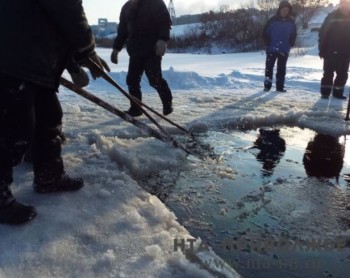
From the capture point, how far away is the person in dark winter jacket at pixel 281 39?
24.2 ft

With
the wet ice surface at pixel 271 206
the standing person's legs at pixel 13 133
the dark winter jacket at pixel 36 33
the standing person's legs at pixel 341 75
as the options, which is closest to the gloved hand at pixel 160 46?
the wet ice surface at pixel 271 206

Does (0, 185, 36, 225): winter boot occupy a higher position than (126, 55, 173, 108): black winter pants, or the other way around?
(126, 55, 173, 108): black winter pants

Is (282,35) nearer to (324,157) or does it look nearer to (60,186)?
(324,157)

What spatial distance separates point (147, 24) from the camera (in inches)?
180

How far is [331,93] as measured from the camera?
730cm

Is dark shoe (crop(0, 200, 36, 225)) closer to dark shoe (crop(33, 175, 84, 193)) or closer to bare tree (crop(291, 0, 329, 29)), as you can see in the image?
dark shoe (crop(33, 175, 84, 193))

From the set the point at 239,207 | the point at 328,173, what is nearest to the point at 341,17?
the point at 328,173

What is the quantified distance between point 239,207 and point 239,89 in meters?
5.29

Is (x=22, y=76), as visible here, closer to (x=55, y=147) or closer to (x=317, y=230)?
(x=55, y=147)

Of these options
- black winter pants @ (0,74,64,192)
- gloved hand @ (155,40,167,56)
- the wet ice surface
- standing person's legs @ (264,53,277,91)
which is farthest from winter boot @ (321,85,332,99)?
black winter pants @ (0,74,64,192)

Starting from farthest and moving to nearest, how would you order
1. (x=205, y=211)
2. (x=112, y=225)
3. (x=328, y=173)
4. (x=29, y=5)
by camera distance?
(x=328, y=173) < (x=205, y=211) < (x=112, y=225) < (x=29, y=5)

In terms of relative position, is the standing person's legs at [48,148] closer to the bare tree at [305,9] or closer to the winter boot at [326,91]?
the winter boot at [326,91]

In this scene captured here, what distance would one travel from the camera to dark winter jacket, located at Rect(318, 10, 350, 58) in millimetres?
6672

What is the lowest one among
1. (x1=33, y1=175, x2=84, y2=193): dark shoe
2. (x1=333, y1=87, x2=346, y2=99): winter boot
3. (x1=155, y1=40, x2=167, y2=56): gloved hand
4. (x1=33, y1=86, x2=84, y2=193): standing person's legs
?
(x1=333, y1=87, x2=346, y2=99): winter boot
